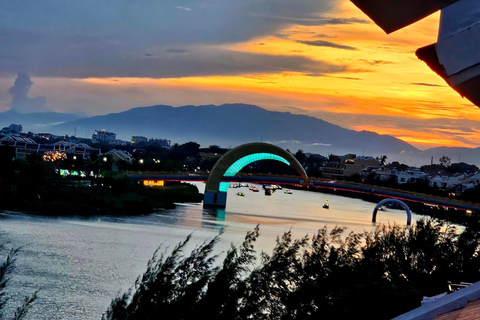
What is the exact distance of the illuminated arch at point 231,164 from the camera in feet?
144

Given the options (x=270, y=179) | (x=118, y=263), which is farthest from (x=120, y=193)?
(x=118, y=263)

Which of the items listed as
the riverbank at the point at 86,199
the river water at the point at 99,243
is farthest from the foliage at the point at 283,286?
Result: the riverbank at the point at 86,199

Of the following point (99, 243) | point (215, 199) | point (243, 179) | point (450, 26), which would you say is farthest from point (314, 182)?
point (450, 26)

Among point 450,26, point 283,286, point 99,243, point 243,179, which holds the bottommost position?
point 99,243

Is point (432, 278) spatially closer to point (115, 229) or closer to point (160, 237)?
point (160, 237)

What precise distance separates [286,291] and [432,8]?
7.91m

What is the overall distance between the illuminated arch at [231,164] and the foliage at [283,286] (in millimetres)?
31584

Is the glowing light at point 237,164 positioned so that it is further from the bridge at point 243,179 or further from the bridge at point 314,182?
the bridge at point 314,182

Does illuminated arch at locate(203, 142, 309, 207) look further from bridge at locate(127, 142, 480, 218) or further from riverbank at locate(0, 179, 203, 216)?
riverbank at locate(0, 179, 203, 216)

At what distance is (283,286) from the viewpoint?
8883 mm

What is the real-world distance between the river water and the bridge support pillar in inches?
48.3

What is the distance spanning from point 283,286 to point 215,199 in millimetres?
35165

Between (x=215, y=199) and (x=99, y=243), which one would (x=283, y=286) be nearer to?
(x=99, y=243)

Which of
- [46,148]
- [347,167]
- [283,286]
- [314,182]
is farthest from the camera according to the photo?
[347,167]
